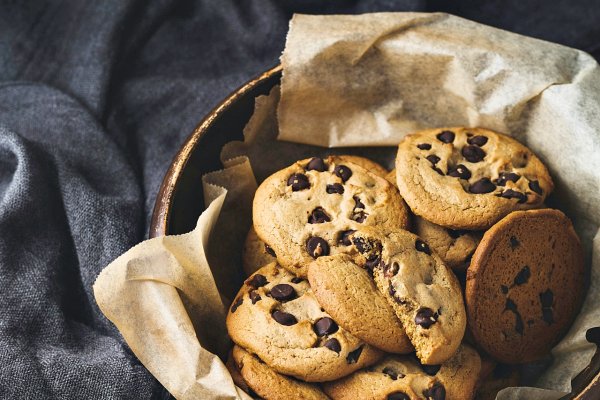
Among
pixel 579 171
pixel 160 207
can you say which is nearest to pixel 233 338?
pixel 160 207

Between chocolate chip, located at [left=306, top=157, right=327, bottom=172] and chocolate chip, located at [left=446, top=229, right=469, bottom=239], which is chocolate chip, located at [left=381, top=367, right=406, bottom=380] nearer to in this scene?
chocolate chip, located at [left=446, top=229, right=469, bottom=239]

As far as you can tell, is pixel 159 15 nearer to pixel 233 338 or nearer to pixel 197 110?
pixel 197 110

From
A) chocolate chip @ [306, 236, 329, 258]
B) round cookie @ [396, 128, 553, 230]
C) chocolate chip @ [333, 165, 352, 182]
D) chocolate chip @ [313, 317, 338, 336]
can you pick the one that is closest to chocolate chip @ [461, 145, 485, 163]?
round cookie @ [396, 128, 553, 230]

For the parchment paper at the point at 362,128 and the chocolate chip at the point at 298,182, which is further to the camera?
the chocolate chip at the point at 298,182

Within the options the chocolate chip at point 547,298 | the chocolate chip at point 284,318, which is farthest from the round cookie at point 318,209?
the chocolate chip at point 547,298

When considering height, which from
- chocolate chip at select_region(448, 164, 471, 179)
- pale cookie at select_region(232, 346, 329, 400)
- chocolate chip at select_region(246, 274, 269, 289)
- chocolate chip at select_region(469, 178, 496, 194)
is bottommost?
pale cookie at select_region(232, 346, 329, 400)

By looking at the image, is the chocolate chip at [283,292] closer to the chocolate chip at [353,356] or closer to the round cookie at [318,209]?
the round cookie at [318,209]

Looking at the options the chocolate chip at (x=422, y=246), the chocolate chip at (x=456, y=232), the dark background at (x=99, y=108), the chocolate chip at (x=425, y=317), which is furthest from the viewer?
the dark background at (x=99, y=108)
